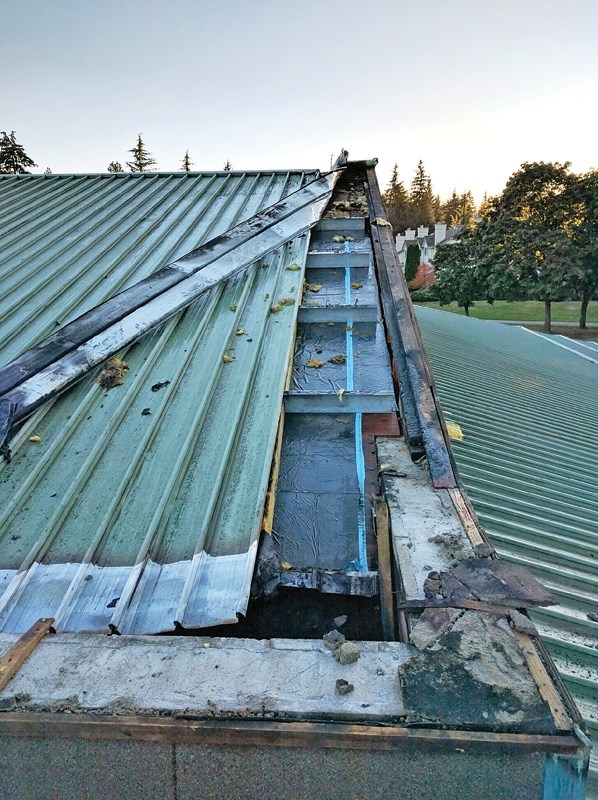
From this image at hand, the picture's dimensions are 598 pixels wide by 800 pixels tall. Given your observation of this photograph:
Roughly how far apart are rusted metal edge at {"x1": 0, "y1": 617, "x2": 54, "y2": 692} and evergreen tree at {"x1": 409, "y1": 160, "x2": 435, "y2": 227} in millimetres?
A: 106378

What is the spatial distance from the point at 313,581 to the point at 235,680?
92cm

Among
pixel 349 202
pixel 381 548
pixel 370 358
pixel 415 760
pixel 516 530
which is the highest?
pixel 349 202

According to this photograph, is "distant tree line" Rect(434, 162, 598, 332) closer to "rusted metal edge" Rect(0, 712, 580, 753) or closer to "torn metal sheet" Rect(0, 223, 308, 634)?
"torn metal sheet" Rect(0, 223, 308, 634)

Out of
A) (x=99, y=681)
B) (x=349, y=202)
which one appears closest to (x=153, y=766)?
(x=99, y=681)

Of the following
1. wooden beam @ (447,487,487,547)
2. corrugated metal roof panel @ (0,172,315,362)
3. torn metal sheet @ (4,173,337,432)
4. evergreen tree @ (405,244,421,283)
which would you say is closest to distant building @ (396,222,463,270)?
evergreen tree @ (405,244,421,283)

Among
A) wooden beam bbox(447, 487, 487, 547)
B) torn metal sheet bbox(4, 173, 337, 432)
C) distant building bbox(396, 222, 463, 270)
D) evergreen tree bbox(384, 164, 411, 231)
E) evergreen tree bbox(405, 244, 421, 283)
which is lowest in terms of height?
wooden beam bbox(447, 487, 487, 547)

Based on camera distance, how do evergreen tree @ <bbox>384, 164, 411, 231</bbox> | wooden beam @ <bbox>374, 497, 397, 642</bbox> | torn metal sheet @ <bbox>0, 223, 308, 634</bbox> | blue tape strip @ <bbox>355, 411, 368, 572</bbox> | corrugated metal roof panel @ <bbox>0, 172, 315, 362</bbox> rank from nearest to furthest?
wooden beam @ <bbox>374, 497, 397, 642</bbox> < torn metal sheet @ <bbox>0, 223, 308, 634</bbox> < blue tape strip @ <bbox>355, 411, 368, 572</bbox> < corrugated metal roof panel @ <bbox>0, 172, 315, 362</bbox> < evergreen tree @ <bbox>384, 164, 411, 231</bbox>

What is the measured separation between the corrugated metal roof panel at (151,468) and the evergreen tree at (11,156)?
4992 cm

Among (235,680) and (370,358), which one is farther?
(370,358)

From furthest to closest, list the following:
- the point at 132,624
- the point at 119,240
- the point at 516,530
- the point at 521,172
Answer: the point at 521,172
the point at 119,240
the point at 516,530
the point at 132,624

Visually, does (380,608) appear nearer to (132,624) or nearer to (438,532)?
(438,532)

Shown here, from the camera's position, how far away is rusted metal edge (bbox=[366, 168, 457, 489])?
3295 millimetres

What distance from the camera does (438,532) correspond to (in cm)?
271

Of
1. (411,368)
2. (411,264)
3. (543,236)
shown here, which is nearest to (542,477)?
(411,368)
